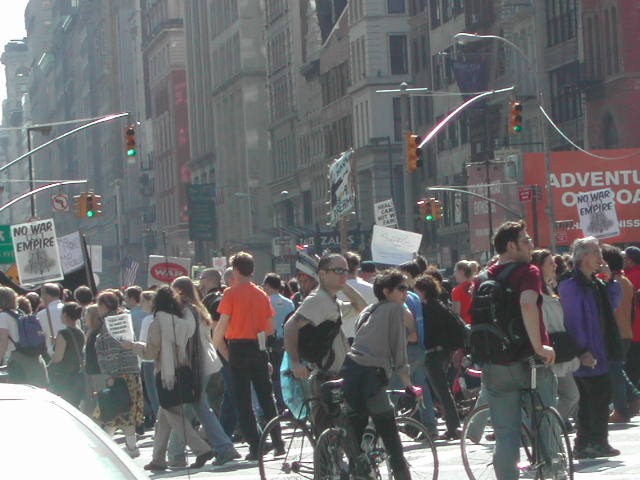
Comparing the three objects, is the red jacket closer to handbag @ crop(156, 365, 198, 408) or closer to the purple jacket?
the purple jacket

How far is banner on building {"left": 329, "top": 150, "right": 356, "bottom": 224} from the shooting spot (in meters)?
48.8

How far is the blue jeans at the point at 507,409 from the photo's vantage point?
10188 millimetres

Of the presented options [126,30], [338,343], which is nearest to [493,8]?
[338,343]

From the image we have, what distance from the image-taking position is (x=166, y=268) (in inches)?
1192

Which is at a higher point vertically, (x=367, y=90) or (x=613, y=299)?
(x=367, y=90)

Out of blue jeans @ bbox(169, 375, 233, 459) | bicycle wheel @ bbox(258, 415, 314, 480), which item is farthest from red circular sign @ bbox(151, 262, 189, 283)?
bicycle wheel @ bbox(258, 415, 314, 480)

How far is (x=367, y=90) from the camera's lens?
77688 mm

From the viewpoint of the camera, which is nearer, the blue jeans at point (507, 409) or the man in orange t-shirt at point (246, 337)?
the blue jeans at point (507, 409)

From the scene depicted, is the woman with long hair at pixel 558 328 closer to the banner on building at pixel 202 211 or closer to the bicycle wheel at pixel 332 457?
the bicycle wheel at pixel 332 457

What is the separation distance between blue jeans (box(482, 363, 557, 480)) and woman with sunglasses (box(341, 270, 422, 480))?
2.30ft

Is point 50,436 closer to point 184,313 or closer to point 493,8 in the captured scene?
point 184,313

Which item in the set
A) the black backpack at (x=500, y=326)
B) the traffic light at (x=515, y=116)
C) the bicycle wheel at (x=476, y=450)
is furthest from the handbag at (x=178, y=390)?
the traffic light at (x=515, y=116)

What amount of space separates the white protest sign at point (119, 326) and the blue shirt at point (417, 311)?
8.52 feet

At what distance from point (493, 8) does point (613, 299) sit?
52.6m
